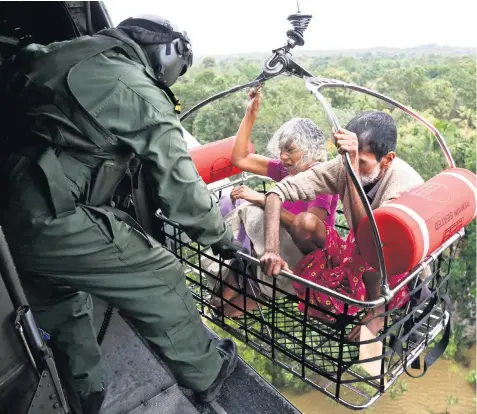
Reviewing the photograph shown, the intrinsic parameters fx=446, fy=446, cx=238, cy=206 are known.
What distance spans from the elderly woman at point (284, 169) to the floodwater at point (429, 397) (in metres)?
14.2

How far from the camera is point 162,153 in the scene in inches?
54.9

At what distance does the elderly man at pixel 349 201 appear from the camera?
5.43 feet

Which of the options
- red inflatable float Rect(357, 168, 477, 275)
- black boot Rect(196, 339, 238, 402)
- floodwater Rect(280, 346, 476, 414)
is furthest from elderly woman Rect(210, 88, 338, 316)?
floodwater Rect(280, 346, 476, 414)

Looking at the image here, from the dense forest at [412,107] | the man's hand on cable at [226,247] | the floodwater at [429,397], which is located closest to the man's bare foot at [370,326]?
the man's hand on cable at [226,247]

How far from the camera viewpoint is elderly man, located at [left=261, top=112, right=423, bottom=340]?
165 cm

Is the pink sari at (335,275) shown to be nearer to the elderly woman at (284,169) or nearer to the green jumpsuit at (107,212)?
the elderly woman at (284,169)

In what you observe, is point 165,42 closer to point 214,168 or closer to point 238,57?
point 214,168

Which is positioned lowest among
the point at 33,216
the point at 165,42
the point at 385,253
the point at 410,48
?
the point at 410,48

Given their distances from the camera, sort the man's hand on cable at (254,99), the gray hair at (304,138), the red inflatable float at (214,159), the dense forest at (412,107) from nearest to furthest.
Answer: the man's hand on cable at (254,99)
the gray hair at (304,138)
the red inflatable float at (214,159)
the dense forest at (412,107)

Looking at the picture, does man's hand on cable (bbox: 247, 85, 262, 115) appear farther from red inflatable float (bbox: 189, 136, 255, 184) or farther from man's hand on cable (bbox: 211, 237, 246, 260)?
man's hand on cable (bbox: 211, 237, 246, 260)

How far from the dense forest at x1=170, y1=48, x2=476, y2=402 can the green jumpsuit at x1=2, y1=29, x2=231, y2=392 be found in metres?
7.53

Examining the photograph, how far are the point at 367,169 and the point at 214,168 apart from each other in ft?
3.06

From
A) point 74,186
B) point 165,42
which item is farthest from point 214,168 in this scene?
point 74,186

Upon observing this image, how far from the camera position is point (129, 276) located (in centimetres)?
155
